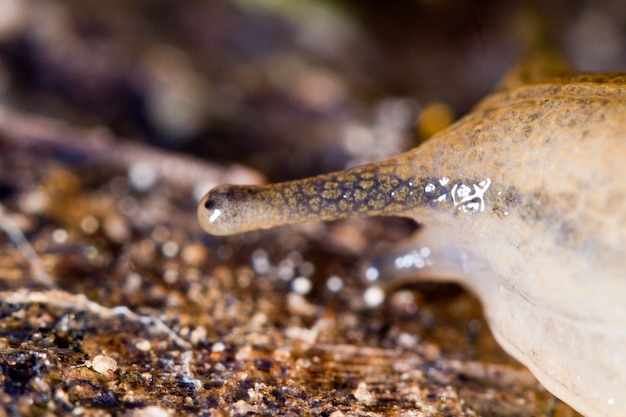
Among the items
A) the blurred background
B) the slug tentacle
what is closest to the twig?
the blurred background

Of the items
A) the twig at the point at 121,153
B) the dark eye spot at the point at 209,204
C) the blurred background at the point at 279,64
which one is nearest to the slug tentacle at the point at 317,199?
the dark eye spot at the point at 209,204

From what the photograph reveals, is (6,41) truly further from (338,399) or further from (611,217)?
(611,217)

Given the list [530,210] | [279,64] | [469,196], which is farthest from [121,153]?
[530,210]

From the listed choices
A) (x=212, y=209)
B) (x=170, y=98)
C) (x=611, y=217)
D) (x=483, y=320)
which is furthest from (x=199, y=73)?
(x=611, y=217)

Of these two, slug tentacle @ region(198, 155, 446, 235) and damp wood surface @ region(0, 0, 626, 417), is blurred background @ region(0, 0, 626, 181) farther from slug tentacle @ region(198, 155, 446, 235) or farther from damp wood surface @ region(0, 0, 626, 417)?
slug tentacle @ region(198, 155, 446, 235)

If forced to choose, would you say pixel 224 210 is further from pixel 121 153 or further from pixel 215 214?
pixel 121 153
